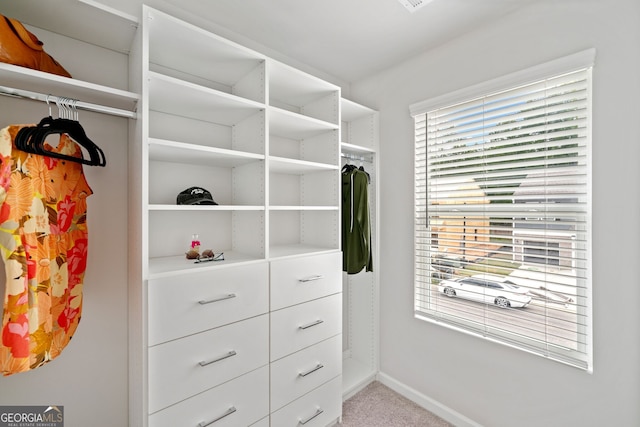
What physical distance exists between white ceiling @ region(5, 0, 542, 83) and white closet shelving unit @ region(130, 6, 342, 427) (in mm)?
356

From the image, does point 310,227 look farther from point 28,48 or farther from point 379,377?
point 28,48

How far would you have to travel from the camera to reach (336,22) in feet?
5.77

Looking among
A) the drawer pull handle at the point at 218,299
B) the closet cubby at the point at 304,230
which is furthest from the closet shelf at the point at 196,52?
the drawer pull handle at the point at 218,299

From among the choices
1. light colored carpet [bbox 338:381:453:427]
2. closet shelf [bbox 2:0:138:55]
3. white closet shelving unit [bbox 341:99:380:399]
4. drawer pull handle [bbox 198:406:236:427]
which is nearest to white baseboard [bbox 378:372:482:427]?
light colored carpet [bbox 338:381:453:427]

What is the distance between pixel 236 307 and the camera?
4.64 ft

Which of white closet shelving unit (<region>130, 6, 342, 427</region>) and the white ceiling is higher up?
the white ceiling

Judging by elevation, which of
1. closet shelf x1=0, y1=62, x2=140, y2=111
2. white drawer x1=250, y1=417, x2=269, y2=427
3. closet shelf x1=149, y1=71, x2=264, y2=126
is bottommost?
white drawer x1=250, y1=417, x2=269, y2=427

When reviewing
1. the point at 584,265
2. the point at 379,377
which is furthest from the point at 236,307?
the point at 584,265

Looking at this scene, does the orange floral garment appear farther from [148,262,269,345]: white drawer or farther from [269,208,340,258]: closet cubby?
[269,208,340,258]: closet cubby

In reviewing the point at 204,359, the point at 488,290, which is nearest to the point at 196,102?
the point at 204,359

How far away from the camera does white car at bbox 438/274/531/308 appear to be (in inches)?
66.2

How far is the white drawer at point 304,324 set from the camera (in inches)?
62.1

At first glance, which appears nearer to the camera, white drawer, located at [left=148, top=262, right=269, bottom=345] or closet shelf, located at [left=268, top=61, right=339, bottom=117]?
white drawer, located at [left=148, top=262, right=269, bottom=345]

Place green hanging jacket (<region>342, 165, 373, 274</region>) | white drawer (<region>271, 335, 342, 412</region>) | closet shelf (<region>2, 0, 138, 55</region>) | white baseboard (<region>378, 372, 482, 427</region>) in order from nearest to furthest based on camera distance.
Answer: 1. closet shelf (<region>2, 0, 138, 55</region>)
2. white drawer (<region>271, 335, 342, 412</region>)
3. white baseboard (<region>378, 372, 482, 427</region>)
4. green hanging jacket (<region>342, 165, 373, 274</region>)
